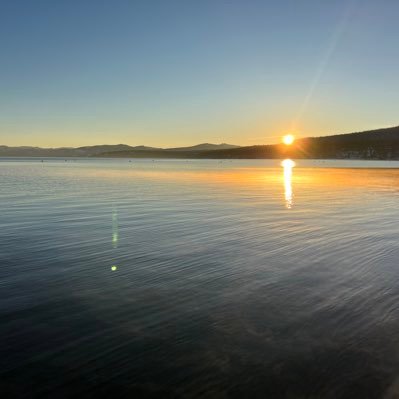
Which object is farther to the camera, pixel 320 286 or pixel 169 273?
pixel 169 273

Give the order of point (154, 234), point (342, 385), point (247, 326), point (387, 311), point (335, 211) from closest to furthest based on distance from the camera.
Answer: point (342, 385), point (247, 326), point (387, 311), point (154, 234), point (335, 211)

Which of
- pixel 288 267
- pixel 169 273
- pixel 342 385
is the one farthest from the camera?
pixel 288 267

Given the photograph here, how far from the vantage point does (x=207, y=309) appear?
361 inches

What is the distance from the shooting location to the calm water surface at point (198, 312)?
20.9 feet

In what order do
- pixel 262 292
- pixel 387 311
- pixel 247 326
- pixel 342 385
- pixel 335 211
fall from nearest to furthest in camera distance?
pixel 342 385, pixel 247 326, pixel 387 311, pixel 262 292, pixel 335 211

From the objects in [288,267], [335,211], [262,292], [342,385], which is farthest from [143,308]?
[335,211]

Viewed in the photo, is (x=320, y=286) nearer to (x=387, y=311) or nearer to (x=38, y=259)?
(x=387, y=311)

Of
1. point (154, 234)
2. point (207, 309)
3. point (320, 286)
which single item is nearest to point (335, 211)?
point (154, 234)

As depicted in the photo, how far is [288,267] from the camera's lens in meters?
12.7

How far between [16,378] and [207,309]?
424cm

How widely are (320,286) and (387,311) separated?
2020 millimetres

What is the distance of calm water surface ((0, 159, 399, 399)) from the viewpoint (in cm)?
636

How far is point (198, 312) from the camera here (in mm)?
9016

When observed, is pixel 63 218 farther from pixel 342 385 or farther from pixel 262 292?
pixel 342 385
